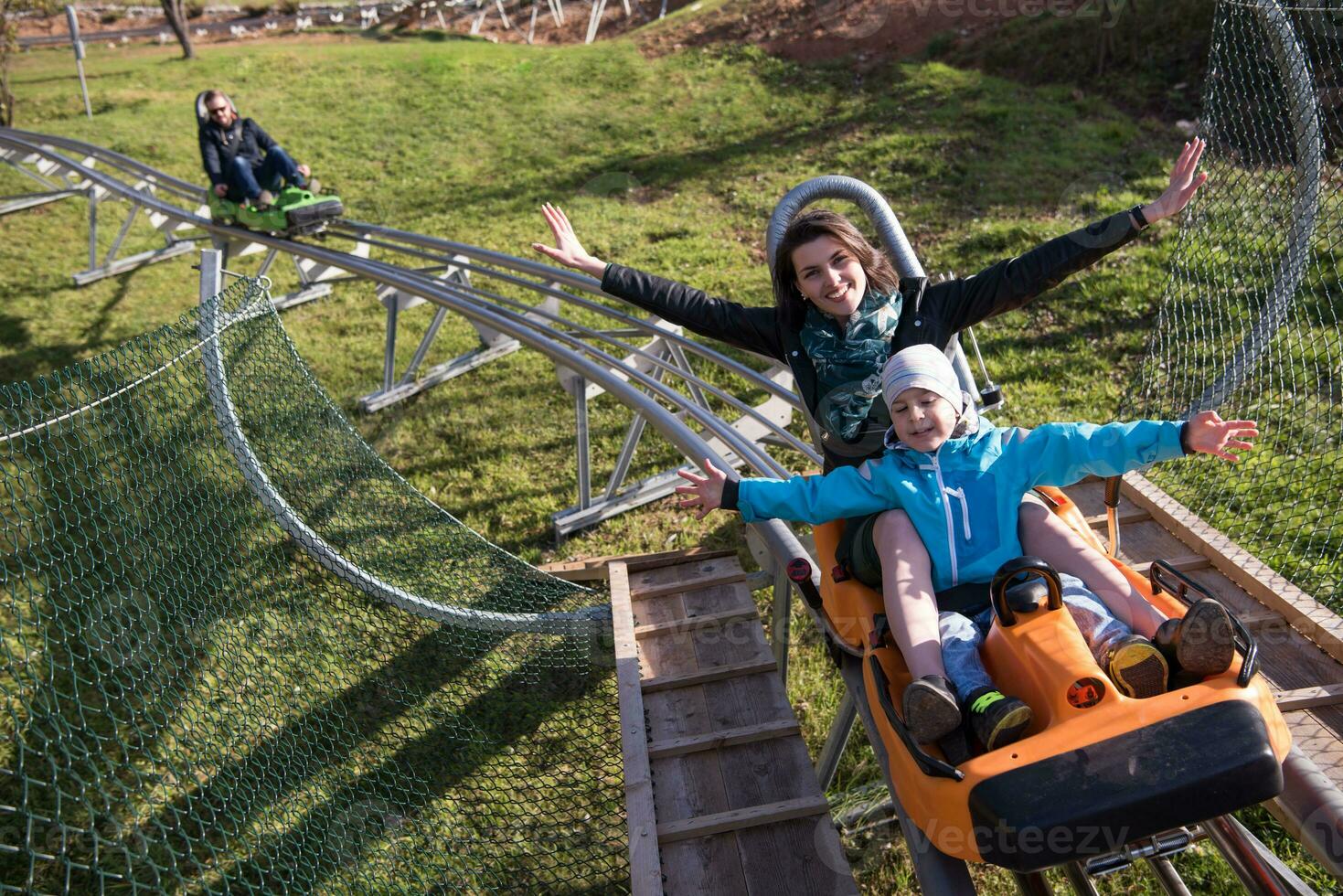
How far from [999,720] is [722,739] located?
1140 millimetres

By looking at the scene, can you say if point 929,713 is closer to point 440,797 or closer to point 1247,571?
point 1247,571

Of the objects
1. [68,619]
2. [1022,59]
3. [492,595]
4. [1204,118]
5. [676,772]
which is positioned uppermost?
[1204,118]

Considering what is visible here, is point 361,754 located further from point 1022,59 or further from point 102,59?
point 102,59

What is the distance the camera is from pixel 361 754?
3.43 metres

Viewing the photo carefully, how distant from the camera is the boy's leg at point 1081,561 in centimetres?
208

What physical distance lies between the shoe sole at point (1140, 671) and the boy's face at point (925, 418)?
64cm

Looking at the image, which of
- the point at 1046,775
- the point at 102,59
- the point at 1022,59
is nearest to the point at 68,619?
the point at 1046,775

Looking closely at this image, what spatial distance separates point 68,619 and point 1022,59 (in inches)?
371

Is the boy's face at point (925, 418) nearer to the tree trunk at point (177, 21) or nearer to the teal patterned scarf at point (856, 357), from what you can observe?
the teal patterned scarf at point (856, 357)

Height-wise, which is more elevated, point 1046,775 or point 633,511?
point 1046,775

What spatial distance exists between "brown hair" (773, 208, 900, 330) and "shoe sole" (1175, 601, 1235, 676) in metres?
1.33

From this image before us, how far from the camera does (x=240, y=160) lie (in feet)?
20.8

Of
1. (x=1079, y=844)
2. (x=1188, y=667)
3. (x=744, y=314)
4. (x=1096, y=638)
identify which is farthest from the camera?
(x=744, y=314)

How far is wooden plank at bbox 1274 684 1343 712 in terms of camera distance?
101 inches
